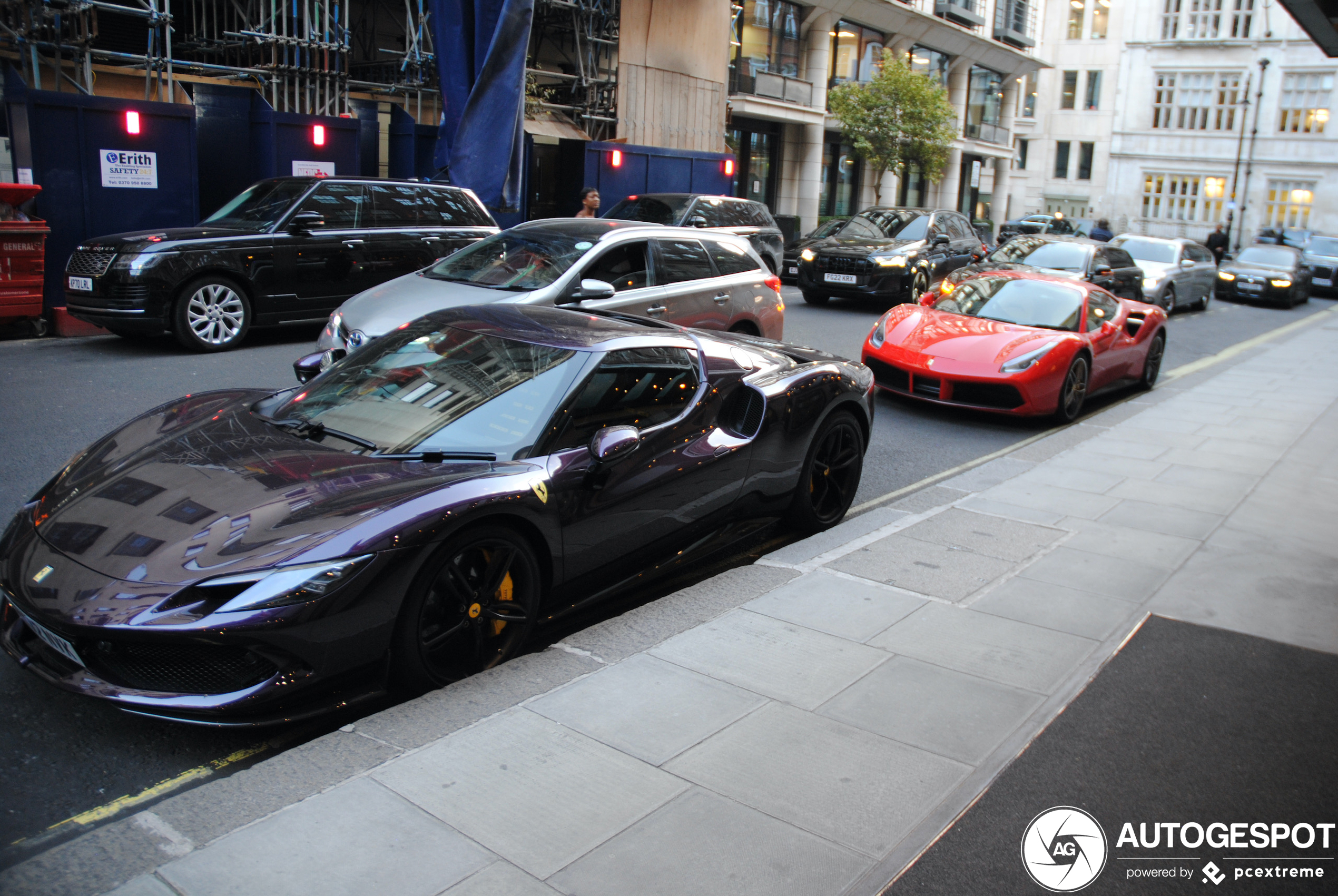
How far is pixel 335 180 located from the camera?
36.9ft

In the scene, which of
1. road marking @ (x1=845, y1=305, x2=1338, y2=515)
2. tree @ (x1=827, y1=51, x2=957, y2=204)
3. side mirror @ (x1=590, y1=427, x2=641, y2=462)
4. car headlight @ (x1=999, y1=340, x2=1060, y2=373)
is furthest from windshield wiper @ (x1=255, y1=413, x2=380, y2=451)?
tree @ (x1=827, y1=51, x2=957, y2=204)

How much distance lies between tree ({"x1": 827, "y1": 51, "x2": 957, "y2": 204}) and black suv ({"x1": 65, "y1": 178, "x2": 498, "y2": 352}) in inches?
788

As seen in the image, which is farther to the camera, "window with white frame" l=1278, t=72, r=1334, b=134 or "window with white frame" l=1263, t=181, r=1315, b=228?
"window with white frame" l=1263, t=181, r=1315, b=228

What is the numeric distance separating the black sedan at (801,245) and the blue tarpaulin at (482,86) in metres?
5.00

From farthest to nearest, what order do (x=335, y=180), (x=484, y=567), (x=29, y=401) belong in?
(x=335, y=180), (x=29, y=401), (x=484, y=567)

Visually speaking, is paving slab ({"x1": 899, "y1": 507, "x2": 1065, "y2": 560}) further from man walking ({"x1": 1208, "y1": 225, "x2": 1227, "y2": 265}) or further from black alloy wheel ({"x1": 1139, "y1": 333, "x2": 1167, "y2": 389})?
man walking ({"x1": 1208, "y1": 225, "x2": 1227, "y2": 265})

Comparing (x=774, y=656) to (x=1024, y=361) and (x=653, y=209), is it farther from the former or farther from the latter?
(x=653, y=209)

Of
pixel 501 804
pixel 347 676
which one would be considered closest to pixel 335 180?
pixel 347 676

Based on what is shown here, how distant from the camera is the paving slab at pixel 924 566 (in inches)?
196

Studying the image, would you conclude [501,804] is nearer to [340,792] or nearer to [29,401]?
[340,792]

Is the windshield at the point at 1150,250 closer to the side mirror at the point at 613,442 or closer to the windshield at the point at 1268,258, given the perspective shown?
the windshield at the point at 1268,258

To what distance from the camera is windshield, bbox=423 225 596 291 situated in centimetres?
864

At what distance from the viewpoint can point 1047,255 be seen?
1532 centimetres

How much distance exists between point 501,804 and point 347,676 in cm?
79
